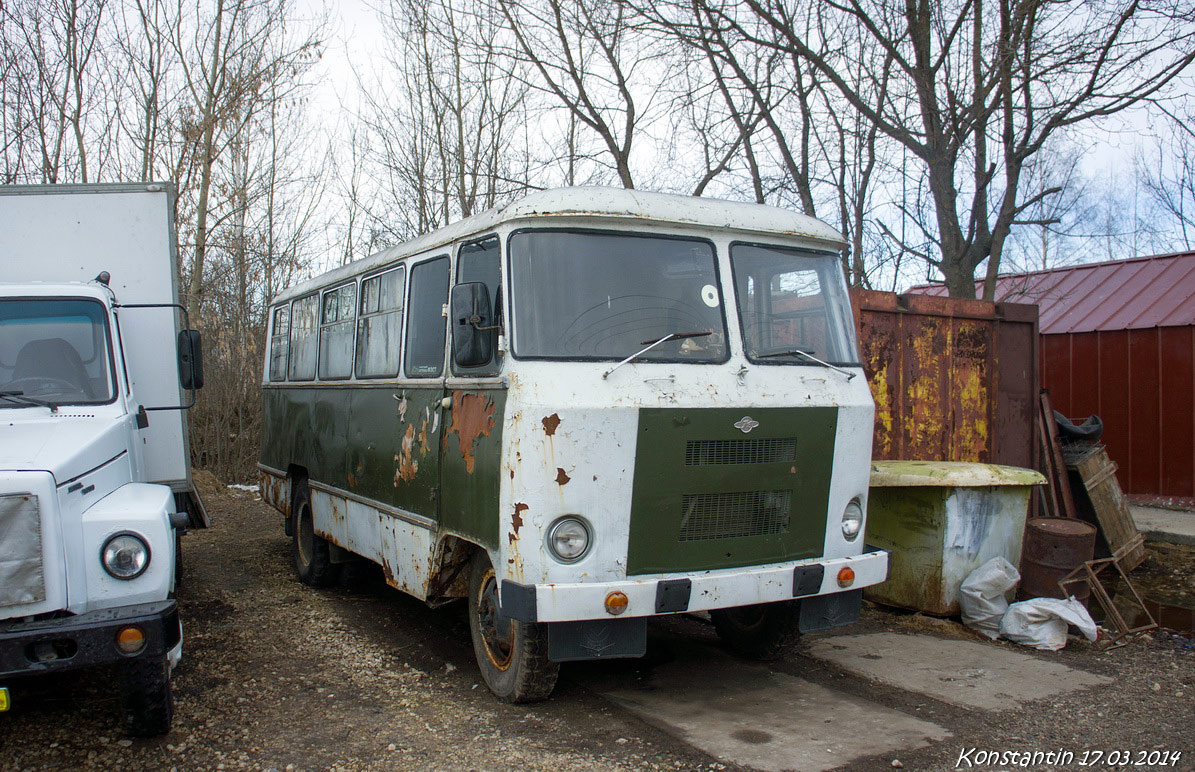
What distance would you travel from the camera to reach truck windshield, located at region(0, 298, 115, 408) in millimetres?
5215

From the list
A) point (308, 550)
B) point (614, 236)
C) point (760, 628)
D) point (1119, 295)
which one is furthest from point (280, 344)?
point (1119, 295)

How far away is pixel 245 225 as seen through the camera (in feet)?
60.7

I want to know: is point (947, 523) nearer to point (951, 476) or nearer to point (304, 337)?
point (951, 476)

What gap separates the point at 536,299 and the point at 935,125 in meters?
8.13

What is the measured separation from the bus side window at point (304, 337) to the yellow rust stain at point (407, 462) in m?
2.54

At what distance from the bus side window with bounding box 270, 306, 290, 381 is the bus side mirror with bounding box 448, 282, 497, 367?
192 inches

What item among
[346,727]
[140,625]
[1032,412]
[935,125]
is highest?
[935,125]

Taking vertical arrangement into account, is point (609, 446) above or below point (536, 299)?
below

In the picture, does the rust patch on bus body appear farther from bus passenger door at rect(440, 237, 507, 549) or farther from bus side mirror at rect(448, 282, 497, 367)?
bus side mirror at rect(448, 282, 497, 367)

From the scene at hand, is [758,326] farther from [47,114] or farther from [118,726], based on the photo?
[47,114]

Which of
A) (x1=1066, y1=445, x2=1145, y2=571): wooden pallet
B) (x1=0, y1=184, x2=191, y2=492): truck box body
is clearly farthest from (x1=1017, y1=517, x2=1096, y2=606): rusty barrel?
(x1=0, y1=184, x2=191, y2=492): truck box body

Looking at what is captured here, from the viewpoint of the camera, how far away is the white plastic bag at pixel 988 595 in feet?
21.2

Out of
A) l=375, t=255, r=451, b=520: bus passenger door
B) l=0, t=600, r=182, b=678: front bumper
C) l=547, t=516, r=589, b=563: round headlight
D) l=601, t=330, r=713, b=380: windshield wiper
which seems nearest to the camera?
l=0, t=600, r=182, b=678: front bumper

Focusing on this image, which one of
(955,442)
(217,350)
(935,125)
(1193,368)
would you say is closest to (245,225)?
(217,350)
